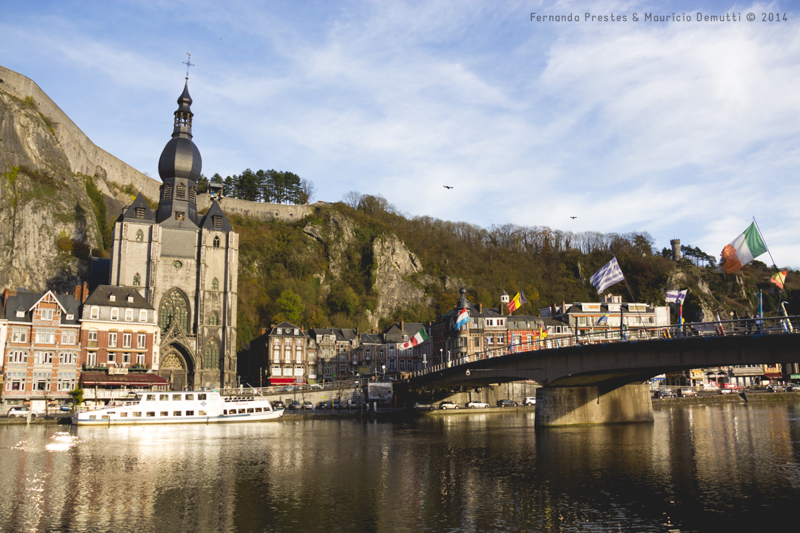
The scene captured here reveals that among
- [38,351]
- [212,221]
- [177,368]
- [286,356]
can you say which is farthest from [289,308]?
[38,351]

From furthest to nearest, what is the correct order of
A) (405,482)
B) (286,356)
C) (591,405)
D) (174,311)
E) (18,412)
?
(286,356) < (174,311) < (18,412) < (591,405) < (405,482)

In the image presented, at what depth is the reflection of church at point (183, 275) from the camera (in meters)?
85.1

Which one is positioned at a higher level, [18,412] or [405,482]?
[18,412]

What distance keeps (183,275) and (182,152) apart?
19.0 m

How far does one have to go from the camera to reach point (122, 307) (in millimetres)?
76812

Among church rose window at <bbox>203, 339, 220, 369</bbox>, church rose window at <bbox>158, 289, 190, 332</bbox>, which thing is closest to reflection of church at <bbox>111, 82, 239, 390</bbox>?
church rose window at <bbox>158, 289, 190, 332</bbox>

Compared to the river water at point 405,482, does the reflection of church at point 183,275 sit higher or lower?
higher

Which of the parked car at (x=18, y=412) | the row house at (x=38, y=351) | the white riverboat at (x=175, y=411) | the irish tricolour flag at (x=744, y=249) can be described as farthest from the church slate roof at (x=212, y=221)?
the irish tricolour flag at (x=744, y=249)

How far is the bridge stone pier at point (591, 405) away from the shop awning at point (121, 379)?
44807 millimetres

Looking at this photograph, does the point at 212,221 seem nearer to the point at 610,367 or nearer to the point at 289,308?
the point at 289,308

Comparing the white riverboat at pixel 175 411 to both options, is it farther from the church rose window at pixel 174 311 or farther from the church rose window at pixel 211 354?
the church rose window at pixel 174 311

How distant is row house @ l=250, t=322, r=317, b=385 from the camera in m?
95.6

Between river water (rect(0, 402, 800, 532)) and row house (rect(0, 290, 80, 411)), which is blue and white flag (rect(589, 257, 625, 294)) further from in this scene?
row house (rect(0, 290, 80, 411))

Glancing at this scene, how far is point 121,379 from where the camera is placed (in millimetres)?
72688
